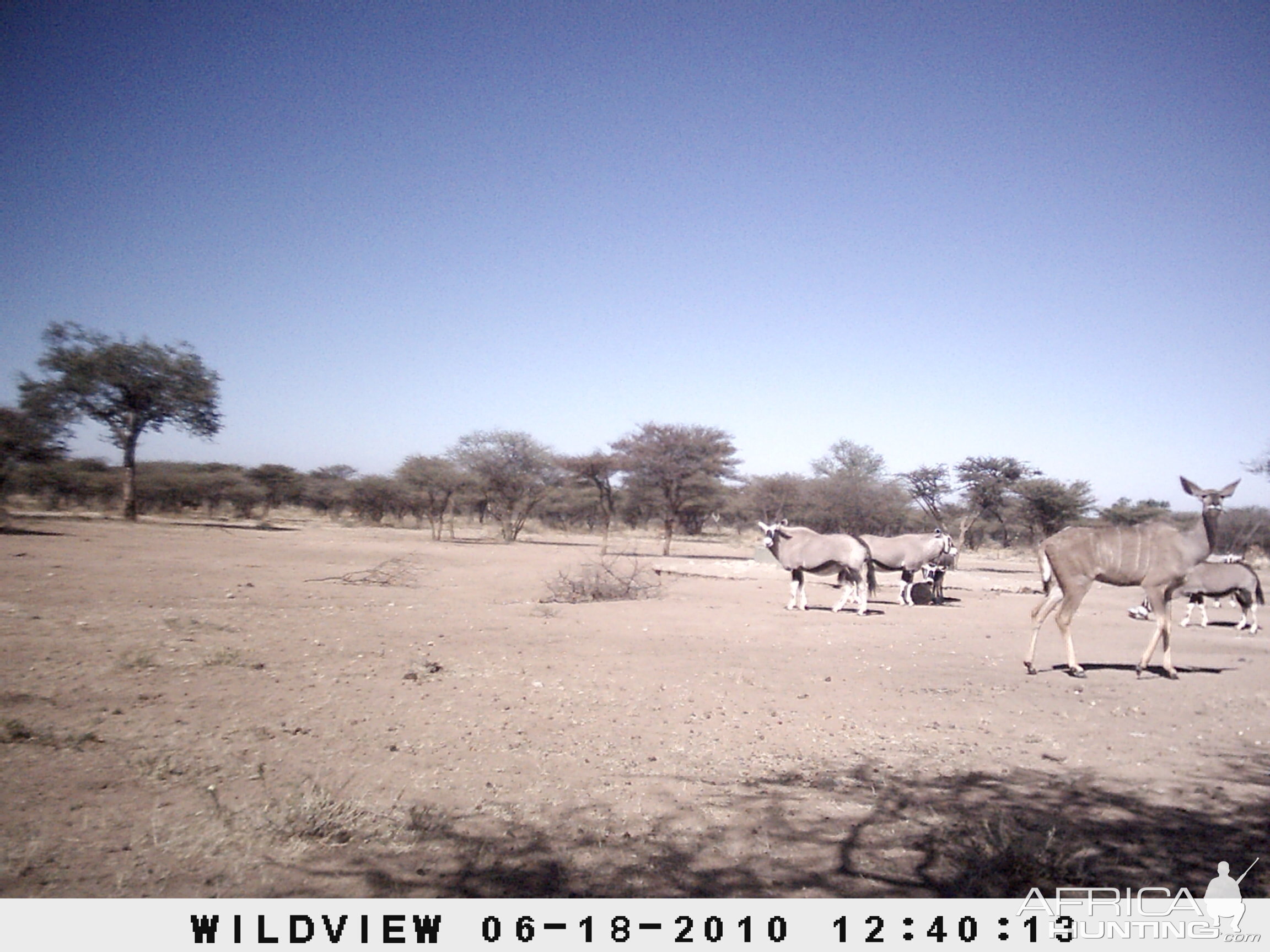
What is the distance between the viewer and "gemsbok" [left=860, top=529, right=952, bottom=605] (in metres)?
16.8

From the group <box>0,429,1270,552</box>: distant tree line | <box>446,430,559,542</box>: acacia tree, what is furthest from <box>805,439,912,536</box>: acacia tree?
<box>446,430,559,542</box>: acacia tree

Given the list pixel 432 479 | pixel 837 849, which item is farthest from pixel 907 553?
pixel 432 479

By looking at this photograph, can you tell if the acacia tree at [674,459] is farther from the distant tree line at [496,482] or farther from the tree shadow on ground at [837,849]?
the tree shadow on ground at [837,849]

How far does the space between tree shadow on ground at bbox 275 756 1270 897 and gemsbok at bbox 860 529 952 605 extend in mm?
12098

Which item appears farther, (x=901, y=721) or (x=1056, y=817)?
(x=901, y=721)

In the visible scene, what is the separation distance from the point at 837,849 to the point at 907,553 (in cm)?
1413

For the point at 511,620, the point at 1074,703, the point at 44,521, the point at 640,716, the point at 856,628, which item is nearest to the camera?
the point at 640,716

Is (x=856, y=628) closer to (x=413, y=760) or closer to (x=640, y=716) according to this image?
(x=640, y=716)

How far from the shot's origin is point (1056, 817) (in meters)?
4.33

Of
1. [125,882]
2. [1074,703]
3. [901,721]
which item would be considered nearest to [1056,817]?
[901,721]

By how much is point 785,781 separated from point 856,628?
8.21 meters

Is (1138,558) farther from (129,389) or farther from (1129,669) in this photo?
(129,389)

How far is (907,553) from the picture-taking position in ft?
55.4
